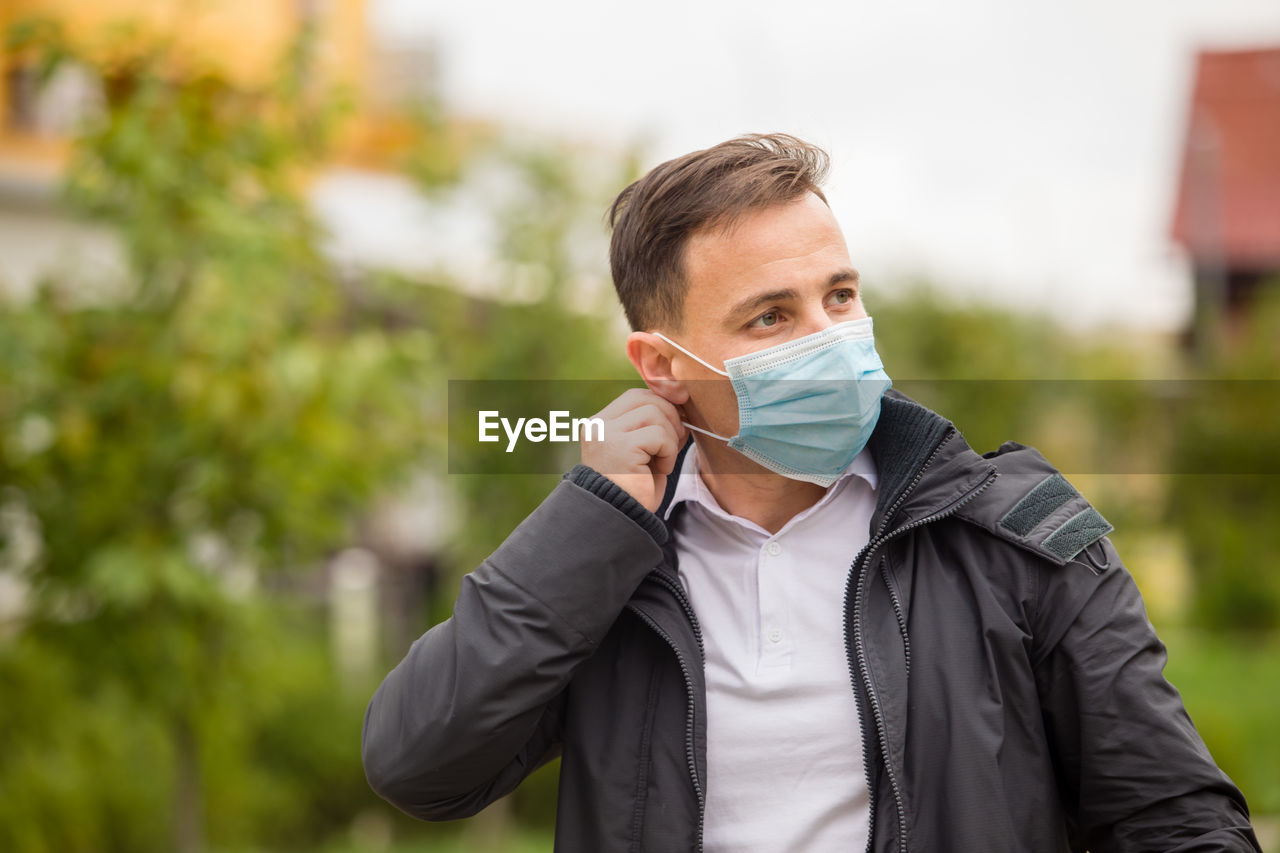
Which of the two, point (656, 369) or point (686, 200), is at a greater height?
point (686, 200)

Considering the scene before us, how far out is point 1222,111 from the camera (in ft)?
77.9

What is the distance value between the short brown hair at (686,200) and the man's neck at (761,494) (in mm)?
278

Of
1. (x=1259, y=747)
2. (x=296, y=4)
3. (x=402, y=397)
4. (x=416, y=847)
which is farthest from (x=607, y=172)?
(x=296, y=4)

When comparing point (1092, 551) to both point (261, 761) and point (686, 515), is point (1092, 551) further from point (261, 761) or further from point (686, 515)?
point (261, 761)

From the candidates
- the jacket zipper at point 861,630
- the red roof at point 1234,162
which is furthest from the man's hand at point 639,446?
the red roof at point 1234,162

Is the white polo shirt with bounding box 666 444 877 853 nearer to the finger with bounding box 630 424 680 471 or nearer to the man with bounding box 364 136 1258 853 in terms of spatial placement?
the man with bounding box 364 136 1258 853

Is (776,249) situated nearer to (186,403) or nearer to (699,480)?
(699,480)

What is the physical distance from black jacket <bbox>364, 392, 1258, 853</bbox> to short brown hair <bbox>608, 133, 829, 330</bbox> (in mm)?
396

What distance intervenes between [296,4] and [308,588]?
25.4 feet

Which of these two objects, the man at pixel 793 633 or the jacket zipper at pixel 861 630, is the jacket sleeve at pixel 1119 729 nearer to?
the man at pixel 793 633

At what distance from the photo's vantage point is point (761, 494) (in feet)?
7.14

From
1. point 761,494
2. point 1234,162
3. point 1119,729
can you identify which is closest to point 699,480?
point 761,494

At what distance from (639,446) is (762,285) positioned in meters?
0.33

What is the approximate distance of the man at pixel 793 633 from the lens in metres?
1.79
